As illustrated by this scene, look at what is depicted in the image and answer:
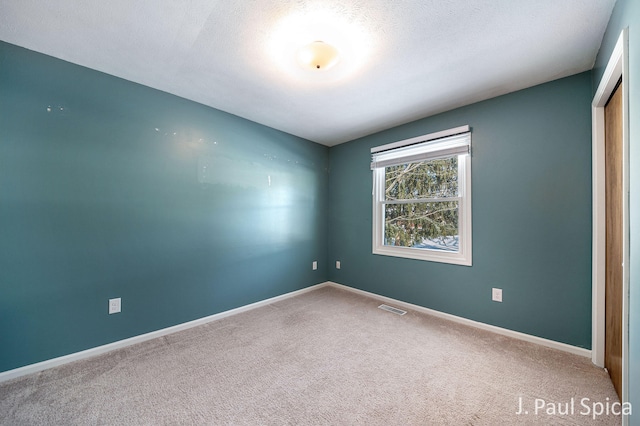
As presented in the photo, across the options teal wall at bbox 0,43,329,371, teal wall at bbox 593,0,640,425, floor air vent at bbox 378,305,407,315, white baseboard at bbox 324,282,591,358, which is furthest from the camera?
floor air vent at bbox 378,305,407,315

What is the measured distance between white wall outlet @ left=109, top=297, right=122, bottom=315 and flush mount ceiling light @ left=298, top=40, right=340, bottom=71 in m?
2.58

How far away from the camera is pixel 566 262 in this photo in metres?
2.13

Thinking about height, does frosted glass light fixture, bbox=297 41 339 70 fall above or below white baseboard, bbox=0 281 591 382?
above

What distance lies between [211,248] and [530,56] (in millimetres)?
3406

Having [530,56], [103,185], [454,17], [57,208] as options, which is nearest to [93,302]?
[57,208]

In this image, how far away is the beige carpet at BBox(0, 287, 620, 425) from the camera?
1.44 m

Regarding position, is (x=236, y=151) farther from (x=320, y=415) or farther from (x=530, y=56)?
(x=530, y=56)

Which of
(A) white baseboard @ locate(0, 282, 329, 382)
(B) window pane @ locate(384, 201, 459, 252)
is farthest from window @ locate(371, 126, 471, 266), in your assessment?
(A) white baseboard @ locate(0, 282, 329, 382)

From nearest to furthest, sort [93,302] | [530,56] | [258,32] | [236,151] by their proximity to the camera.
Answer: [258,32] → [530,56] → [93,302] → [236,151]

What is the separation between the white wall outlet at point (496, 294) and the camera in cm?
247

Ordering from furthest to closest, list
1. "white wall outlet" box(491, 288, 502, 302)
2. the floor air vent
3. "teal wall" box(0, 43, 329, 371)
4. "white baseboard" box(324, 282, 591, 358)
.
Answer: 1. the floor air vent
2. "white wall outlet" box(491, 288, 502, 302)
3. "white baseboard" box(324, 282, 591, 358)
4. "teal wall" box(0, 43, 329, 371)

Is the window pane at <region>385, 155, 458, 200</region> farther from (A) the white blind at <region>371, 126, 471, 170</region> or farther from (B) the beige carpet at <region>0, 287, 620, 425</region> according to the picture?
(B) the beige carpet at <region>0, 287, 620, 425</region>

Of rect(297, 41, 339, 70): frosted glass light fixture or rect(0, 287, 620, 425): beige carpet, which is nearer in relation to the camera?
rect(0, 287, 620, 425): beige carpet

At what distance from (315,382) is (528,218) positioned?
7.79ft
